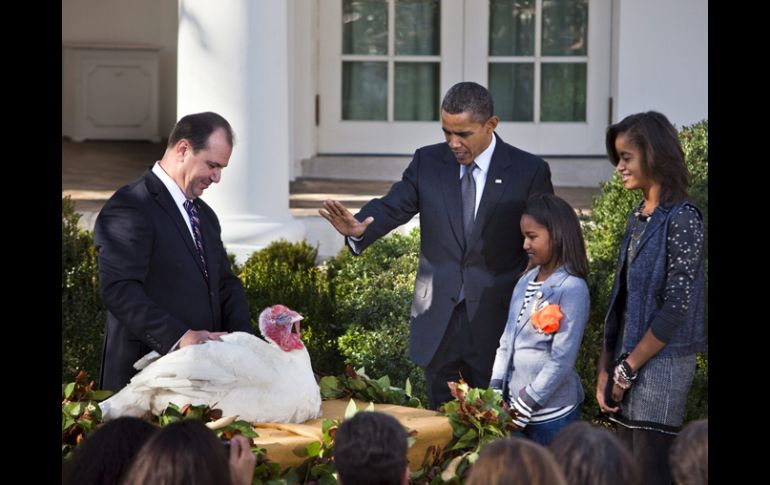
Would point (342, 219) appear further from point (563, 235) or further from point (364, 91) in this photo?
point (364, 91)

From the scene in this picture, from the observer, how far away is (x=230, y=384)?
4.01 meters

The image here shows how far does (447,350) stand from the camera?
5254 millimetres

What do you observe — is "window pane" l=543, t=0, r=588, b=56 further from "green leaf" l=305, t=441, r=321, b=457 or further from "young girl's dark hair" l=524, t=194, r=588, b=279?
"green leaf" l=305, t=441, r=321, b=457

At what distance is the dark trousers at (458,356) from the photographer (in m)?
5.23

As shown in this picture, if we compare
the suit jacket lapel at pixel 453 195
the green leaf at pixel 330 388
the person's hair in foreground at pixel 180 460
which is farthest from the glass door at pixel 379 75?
the person's hair in foreground at pixel 180 460

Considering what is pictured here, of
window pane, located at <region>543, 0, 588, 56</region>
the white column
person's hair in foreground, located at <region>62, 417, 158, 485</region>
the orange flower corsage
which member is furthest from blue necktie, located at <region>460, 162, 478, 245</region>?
window pane, located at <region>543, 0, 588, 56</region>

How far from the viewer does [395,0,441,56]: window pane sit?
1088 centimetres

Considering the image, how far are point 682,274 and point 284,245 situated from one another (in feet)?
13.6

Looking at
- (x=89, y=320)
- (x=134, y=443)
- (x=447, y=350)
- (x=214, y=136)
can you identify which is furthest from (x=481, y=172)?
(x=89, y=320)

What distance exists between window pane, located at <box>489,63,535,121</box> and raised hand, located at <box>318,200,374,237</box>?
5.96 metres

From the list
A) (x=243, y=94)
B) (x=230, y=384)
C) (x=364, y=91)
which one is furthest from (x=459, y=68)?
(x=230, y=384)

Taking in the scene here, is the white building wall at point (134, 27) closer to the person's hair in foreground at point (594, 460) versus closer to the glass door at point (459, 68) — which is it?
the glass door at point (459, 68)

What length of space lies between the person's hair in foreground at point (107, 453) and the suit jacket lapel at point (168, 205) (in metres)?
1.46
